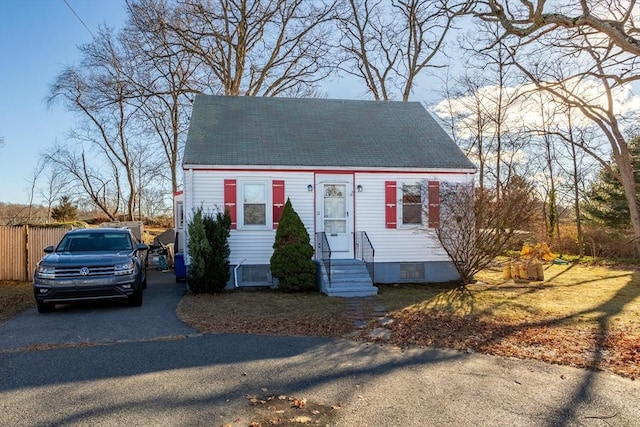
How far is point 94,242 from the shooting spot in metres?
10.0

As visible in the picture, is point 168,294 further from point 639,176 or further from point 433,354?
point 639,176

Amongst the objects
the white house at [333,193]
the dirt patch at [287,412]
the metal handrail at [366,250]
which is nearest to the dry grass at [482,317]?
the metal handrail at [366,250]

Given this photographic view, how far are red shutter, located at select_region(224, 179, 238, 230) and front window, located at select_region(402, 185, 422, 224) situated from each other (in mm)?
4637

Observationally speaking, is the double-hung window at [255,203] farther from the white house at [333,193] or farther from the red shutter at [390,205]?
the red shutter at [390,205]

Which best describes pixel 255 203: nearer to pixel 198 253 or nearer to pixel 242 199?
pixel 242 199

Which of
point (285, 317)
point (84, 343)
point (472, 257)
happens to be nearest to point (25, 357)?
point (84, 343)

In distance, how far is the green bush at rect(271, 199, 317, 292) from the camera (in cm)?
1116

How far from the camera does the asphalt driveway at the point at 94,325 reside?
6734 mm

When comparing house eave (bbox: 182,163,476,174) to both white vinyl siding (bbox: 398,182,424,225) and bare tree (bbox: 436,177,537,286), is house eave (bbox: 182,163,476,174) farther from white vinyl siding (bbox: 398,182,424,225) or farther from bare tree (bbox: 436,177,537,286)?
bare tree (bbox: 436,177,537,286)

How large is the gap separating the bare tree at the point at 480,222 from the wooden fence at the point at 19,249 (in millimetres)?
11619

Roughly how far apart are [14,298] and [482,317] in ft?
33.1

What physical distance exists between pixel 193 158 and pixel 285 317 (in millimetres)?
5418

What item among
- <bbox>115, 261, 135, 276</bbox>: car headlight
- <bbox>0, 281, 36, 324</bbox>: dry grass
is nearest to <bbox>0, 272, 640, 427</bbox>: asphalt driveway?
<bbox>115, 261, 135, 276</bbox>: car headlight

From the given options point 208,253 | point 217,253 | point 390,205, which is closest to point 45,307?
point 208,253
